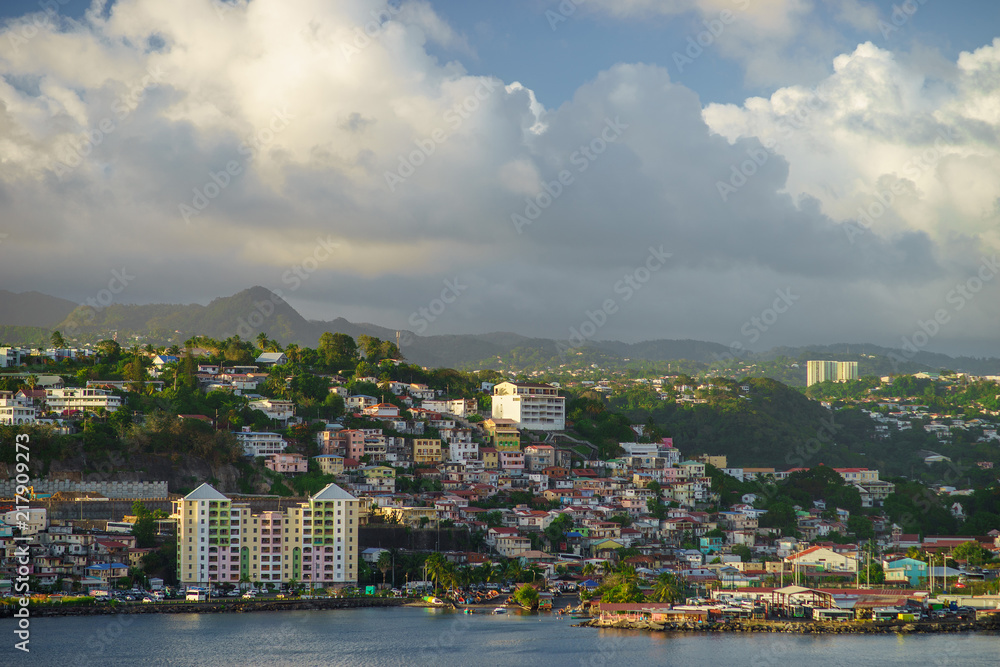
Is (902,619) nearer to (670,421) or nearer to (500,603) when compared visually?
(500,603)

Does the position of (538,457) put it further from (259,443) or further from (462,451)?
(259,443)

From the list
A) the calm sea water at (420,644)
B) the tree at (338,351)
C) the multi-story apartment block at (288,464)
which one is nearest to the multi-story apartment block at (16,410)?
the multi-story apartment block at (288,464)

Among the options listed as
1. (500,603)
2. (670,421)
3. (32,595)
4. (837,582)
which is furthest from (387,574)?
(670,421)

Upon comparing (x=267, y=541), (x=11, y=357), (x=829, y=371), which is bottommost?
(x=267, y=541)

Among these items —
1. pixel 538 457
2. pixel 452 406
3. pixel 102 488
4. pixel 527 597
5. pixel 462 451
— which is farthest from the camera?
pixel 452 406

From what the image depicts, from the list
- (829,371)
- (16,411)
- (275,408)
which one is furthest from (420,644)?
(829,371)

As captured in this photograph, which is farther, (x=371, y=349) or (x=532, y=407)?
(x=371, y=349)

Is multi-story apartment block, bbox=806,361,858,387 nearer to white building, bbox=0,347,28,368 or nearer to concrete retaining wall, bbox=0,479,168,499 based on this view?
white building, bbox=0,347,28,368

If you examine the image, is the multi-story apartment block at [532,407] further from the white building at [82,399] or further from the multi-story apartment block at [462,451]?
the white building at [82,399]
